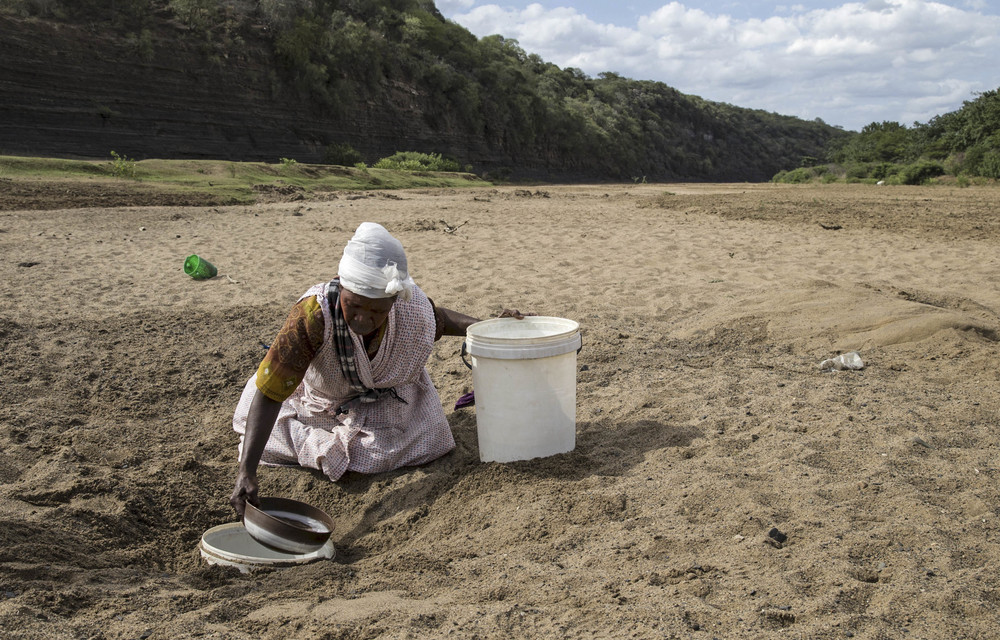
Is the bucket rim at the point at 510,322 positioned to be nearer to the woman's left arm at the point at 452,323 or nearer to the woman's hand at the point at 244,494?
the woman's left arm at the point at 452,323

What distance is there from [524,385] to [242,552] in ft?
4.09

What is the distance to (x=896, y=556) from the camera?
7.57 ft

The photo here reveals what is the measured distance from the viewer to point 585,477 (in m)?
3.16

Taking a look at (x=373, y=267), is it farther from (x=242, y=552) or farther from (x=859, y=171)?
(x=859, y=171)

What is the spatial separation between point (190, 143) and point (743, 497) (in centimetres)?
2212

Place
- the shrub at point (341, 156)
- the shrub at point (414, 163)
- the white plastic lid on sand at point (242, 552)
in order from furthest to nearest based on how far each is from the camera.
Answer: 1. the shrub at point (341, 156)
2. the shrub at point (414, 163)
3. the white plastic lid on sand at point (242, 552)

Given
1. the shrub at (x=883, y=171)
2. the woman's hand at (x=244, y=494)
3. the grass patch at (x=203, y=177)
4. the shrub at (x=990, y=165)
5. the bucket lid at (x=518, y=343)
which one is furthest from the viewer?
the shrub at (x=883, y=171)

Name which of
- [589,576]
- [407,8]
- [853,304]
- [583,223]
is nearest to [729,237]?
[583,223]

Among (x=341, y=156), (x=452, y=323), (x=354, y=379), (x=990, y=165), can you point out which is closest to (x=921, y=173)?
(x=990, y=165)

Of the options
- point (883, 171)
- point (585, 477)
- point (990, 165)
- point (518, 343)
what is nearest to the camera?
point (518, 343)

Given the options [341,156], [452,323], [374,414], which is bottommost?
[374,414]

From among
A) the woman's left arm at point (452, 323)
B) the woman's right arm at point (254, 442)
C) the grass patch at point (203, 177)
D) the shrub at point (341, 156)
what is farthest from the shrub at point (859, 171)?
the woman's right arm at point (254, 442)

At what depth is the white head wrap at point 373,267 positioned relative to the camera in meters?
2.81

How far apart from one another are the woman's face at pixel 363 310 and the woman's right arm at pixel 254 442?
41 cm
